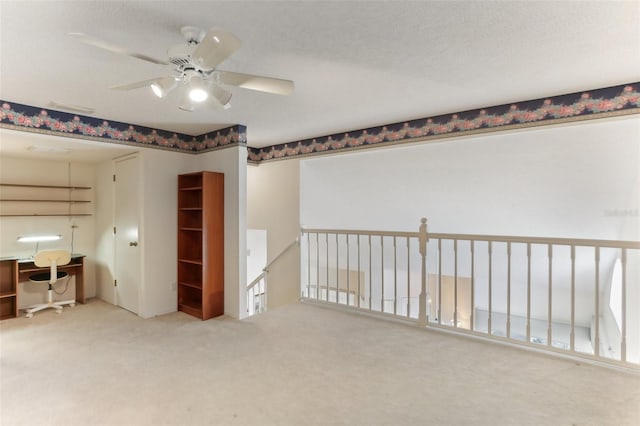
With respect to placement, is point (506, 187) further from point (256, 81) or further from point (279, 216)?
point (256, 81)

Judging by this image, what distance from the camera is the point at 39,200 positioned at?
4.55 metres

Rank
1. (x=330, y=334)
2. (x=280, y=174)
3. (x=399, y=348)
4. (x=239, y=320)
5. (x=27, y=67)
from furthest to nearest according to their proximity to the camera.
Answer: (x=280, y=174), (x=239, y=320), (x=330, y=334), (x=399, y=348), (x=27, y=67)

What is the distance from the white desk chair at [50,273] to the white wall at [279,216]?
8.56ft

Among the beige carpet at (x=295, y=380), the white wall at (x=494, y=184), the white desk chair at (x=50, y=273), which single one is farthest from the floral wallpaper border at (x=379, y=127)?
the beige carpet at (x=295, y=380)

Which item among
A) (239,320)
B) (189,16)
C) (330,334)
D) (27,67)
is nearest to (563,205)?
(330,334)

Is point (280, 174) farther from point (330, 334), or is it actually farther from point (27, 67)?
point (27, 67)

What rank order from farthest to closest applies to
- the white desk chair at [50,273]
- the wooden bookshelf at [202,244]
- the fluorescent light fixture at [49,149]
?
1. the white desk chair at [50,273]
2. the wooden bookshelf at [202,244]
3. the fluorescent light fixture at [49,149]

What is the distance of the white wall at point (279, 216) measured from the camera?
496cm

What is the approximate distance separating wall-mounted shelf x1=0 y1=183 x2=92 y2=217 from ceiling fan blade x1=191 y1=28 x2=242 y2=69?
4.28 metres

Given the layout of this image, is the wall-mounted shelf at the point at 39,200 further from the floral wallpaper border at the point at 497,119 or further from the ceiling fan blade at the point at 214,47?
the ceiling fan blade at the point at 214,47

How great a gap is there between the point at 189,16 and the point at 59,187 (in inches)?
170

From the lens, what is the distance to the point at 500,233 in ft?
15.8

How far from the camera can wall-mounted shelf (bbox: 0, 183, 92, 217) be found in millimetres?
4352

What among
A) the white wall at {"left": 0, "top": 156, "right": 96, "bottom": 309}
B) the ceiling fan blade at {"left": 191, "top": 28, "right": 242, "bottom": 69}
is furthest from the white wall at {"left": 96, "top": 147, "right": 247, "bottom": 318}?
the ceiling fan blade at {"left": 191, "top": 28, "right": 242, "bottom": 69}
